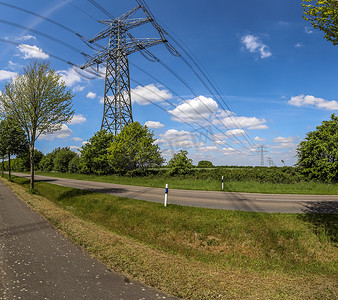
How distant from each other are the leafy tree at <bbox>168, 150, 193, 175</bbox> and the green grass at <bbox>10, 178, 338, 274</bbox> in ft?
73.0

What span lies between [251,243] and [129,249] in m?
4.15

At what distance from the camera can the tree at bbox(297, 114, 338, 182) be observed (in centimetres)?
2019

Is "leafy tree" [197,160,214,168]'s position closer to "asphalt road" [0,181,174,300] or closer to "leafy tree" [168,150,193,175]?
"leafy tree" [168,150,193,175]

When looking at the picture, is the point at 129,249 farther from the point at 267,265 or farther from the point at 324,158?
the point at 324,158

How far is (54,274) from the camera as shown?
4094 millimetres

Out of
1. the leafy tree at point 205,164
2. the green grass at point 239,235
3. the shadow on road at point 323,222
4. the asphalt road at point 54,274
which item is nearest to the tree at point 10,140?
the green grass at point 239,235

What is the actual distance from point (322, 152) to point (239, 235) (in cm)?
1908

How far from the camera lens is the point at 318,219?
8.20 meters

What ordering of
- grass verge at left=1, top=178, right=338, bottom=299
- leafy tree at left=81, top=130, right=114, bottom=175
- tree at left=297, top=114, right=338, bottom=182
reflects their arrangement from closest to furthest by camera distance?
grass verge at left=1, top=178, right=338, bottom=299
tree at left=297, top=114, right=338, bottom=182
leafy tree at left=81, top=130, right=114, bottom=175

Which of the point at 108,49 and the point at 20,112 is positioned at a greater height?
the point at 108,49

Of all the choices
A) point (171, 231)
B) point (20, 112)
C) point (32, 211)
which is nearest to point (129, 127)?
point (20, 112)

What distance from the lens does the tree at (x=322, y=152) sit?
20.2 meters

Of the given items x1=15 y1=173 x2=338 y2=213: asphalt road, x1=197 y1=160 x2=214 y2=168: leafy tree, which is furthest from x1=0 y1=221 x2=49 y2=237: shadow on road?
x1=197 y1=160 x2=214 y2=168: leafy tree

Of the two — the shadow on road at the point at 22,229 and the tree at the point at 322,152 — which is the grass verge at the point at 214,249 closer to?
the shadow on road at the point at 22,229
